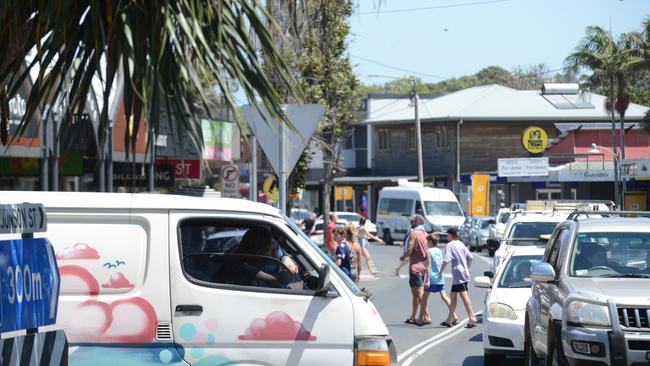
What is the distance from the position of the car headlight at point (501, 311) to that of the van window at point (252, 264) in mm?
5699

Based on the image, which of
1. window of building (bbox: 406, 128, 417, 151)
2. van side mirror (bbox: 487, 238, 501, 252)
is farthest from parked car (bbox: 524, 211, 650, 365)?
window of building (bbox: 406, 128, 417, 151)

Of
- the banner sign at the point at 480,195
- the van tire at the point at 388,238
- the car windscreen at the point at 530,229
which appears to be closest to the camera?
the car windscreen at the point at 530,229

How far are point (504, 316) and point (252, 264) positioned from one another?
20.4 ft

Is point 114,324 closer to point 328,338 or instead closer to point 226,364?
point 226,364

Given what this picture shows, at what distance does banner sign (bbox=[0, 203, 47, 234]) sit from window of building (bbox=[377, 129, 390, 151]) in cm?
6914

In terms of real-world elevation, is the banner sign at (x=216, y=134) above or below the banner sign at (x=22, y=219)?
above

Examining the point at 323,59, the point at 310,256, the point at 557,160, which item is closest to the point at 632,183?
the point at 557,160

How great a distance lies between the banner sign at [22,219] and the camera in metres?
4.43

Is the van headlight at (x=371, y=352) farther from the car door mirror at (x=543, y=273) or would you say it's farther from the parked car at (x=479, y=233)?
the parked car at (x=479, y=233)

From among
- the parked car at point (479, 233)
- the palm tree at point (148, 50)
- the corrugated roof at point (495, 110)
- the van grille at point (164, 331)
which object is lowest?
the parked car at point (479, 233)

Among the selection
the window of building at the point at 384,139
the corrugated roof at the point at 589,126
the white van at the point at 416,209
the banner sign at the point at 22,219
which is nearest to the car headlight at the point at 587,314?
the banner sign at the point at 22,219

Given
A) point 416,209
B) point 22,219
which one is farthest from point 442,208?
point 22,219

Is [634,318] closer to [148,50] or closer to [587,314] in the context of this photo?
[587,314]

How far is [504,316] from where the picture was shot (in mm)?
13039
